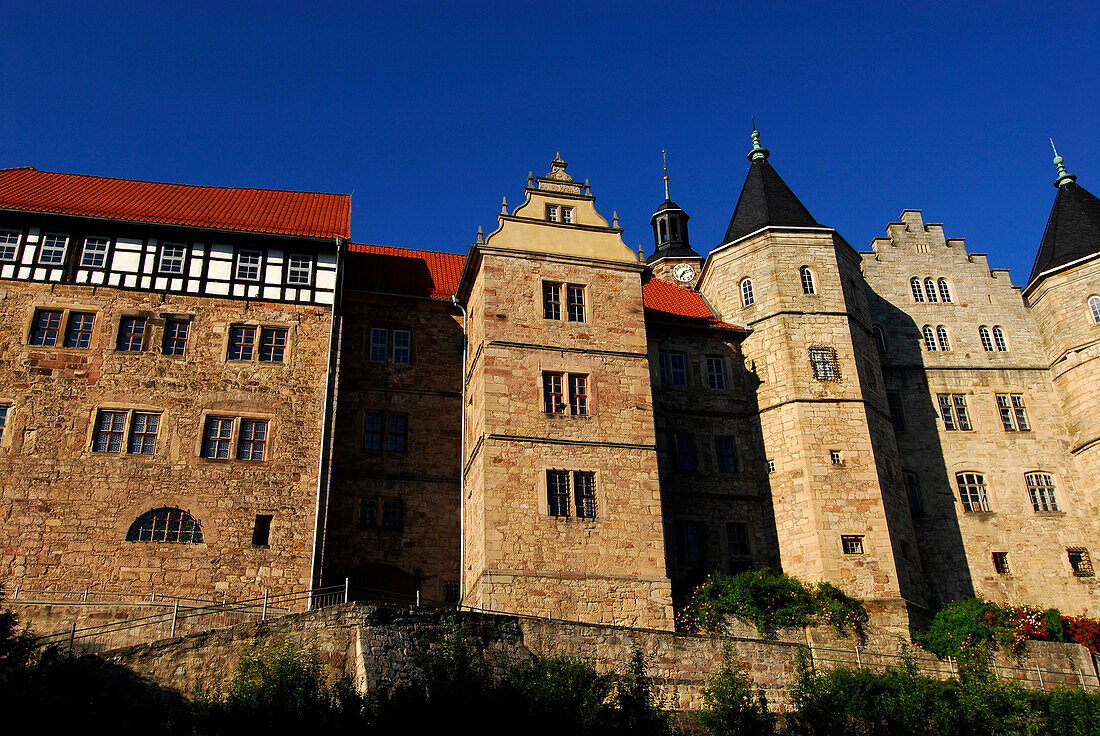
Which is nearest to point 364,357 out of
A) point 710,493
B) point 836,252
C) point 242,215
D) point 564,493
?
point 242,215

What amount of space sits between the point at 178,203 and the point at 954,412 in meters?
27.1

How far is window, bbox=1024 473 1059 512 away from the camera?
34.0 m

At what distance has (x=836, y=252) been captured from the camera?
34.8 meters

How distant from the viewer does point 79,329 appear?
90.0ft

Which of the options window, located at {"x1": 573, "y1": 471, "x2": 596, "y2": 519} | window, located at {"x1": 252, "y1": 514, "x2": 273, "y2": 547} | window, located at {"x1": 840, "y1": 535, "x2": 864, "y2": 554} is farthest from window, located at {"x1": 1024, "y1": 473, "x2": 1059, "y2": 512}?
window, located at {"x1": 252, "y1": 514, "x2": 273, "y2": 547}

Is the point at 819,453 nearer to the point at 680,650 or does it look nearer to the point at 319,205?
the point at 680,650

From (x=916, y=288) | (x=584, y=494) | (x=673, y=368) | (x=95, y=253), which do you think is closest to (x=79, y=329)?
(x=95, y=253)

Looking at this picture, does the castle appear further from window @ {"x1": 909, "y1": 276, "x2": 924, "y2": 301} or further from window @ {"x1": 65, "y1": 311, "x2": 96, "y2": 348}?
window @ {"x1": 909, "y1": 276, "x2": 924, "y2": 301}

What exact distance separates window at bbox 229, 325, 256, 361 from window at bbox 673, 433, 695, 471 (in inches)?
531

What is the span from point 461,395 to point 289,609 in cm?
868

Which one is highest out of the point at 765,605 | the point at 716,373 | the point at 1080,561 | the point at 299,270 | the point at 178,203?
the point at 178,203

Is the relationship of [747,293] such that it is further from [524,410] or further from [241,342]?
[241,342]

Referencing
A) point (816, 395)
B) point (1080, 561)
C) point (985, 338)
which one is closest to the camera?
point (816, 395)

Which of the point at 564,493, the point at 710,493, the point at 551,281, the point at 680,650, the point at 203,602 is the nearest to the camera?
the point at 680,650
